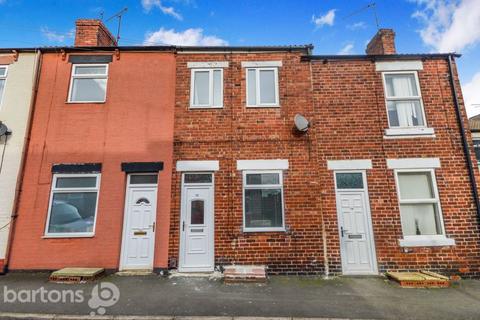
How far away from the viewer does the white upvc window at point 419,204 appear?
7.01 metres

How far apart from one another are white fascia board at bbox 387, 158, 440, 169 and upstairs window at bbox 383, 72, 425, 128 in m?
1.04

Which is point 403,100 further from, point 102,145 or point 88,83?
point 88,83

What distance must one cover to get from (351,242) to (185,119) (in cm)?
574

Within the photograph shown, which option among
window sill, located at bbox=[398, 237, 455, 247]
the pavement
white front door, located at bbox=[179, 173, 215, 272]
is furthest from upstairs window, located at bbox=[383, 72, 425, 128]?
white front door, located at bbox=[179, 173, 215, 272]

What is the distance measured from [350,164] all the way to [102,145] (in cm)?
705

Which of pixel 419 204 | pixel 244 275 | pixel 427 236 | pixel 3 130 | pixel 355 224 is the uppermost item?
pixel 3 130

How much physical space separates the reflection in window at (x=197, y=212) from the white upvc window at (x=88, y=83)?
13.9 feet

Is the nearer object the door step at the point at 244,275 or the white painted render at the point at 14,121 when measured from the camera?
the door step at the point at 244,275

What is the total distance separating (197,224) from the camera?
7152 millimetres

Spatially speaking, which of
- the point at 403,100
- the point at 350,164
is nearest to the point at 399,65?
the point at 403,100

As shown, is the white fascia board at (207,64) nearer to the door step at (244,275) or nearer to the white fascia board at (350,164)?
the white fascia board at (350,164)

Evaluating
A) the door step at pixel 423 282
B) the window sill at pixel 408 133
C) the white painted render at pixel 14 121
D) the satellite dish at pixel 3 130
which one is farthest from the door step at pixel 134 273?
the window sill at pixel 408 133

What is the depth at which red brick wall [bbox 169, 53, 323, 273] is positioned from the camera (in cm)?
691

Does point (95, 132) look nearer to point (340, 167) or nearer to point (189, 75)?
point (189, 75)
